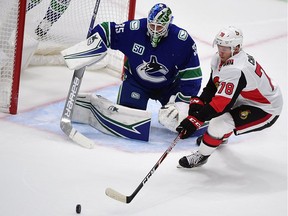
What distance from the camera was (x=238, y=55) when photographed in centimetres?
385

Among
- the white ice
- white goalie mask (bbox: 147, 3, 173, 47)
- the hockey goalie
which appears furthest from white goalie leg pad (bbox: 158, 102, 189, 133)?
white goalie mask (bbox: 147, 3, 173, 47)

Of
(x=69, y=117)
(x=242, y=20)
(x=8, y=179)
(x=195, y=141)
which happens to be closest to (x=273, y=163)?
(x=195, y=141)

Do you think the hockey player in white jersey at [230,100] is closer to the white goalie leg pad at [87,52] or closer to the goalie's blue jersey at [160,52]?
the goalie's blue jersey at [160,52]

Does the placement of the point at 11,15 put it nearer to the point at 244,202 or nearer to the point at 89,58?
the point at 89,58

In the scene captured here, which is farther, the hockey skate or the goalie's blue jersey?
the goalie's blue jersey

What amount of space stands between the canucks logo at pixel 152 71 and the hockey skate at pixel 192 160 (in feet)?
1.60

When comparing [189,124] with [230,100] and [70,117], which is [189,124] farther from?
[70,117]

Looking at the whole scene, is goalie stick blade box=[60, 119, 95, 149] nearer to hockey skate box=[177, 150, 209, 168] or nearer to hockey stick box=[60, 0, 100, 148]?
hockey stick box=[60, 0, 100, 148]

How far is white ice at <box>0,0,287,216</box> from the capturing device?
11.8 feet

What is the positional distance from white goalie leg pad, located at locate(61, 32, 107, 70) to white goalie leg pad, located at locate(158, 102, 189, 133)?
16.9 inches

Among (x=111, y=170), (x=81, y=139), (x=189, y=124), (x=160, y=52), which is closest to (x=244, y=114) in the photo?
(x=189, y=124)

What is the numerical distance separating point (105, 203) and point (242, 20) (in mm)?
2871

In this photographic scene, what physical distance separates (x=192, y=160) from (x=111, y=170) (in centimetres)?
39

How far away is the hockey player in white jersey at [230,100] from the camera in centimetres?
379
